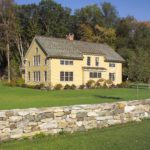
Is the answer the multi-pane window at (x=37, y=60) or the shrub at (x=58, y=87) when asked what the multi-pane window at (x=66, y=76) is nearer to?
the shrub at (x=58, y=87)

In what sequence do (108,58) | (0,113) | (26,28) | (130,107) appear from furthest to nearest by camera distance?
(26,28) → (108,58) → (130,107) → (0,113)

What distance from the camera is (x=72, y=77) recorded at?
169ft

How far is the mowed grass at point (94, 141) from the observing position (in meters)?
10.5

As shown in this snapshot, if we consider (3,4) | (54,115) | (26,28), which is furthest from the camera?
(26,28)

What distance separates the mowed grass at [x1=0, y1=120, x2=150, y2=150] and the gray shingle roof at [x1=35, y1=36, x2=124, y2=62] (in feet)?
121

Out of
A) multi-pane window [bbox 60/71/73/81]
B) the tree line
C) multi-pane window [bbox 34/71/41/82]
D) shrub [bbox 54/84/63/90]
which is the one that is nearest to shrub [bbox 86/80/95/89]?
multi-pane window [bbox 60/71/73/81]

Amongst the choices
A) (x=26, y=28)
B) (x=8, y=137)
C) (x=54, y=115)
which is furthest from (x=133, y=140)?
(x=26, y=28)

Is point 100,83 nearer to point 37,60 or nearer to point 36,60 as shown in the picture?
point 37,60

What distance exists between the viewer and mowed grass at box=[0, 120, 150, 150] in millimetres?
10469

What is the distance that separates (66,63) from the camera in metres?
51.2

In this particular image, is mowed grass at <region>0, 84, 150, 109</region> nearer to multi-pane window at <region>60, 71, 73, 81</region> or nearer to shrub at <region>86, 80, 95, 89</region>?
multi-pane window at <region>60, 71, 73, 81</region>

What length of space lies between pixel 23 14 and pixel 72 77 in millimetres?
33194

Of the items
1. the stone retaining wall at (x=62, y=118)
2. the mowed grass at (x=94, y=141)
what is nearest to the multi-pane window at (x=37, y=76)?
the stone retaining wall at (x=62, y=118)

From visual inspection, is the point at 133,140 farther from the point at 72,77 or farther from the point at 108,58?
the point at 108,58
